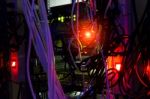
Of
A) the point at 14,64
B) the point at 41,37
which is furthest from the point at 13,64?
the point at 41,37

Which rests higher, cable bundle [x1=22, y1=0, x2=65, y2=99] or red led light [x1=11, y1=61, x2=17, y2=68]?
cable bundle [x1=22, y1=0, x2=65, y2=99]

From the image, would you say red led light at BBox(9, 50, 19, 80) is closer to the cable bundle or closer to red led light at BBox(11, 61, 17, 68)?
red led light at BBox(11, 61, 17, 68)

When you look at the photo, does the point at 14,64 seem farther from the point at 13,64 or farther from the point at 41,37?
the point at 41,37

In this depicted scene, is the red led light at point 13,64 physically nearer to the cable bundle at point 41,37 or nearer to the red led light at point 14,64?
the red led light at point 14,64

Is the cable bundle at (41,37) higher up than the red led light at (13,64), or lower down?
higher up

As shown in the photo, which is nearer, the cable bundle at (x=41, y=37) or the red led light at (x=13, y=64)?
the cable bundle at (x=41, y=37)

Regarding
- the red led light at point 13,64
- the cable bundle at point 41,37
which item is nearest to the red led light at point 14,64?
the red led light at point 13,64

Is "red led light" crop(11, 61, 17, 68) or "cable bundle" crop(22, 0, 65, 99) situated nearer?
"cable bundle" crop(22, 0, 65, 99)

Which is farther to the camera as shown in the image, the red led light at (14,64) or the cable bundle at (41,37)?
the red led light at (14,64)

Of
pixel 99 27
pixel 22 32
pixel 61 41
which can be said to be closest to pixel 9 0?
pixel 22 32

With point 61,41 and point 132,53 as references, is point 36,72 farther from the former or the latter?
point 132,53

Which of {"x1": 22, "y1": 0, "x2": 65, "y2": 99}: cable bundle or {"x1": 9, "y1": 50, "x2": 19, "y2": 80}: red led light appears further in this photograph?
{"x1": 9, "y1": 50, "x2": 19, "y2": 80}: red led light

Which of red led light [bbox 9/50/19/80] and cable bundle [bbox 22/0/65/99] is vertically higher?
cable bundle [bbox 22/0/65/99]

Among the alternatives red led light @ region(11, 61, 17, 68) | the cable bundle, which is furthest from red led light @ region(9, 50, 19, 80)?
the cable bundle
